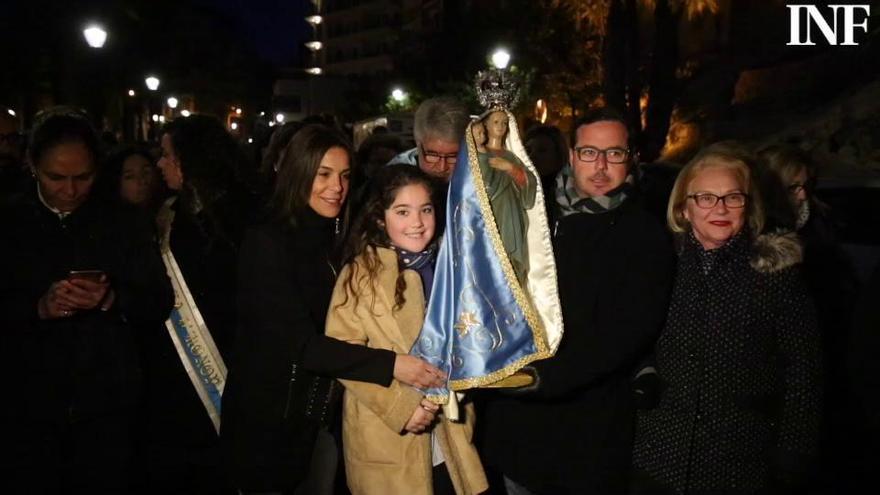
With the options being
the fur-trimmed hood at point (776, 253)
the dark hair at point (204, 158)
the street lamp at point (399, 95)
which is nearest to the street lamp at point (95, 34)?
the dark hair at point (204, 158)

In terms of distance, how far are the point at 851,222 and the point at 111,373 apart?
21.7 ft

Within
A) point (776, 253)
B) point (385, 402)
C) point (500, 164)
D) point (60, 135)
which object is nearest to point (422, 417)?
point (385, 402)

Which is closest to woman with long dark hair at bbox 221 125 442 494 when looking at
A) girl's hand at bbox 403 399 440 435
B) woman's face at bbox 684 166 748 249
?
girl's hand at bbox 403 399 440 435

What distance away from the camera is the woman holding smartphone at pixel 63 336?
332cm

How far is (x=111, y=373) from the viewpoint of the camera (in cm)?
345

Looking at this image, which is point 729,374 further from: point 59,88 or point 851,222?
point 59,88

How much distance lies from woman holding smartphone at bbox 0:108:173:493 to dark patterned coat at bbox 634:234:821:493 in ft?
7.68

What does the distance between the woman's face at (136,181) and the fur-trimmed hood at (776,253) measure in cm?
429

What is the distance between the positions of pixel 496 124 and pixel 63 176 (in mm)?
1875

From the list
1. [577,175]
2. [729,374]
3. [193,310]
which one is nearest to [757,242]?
[729,374]

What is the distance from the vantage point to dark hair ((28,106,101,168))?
3.42m

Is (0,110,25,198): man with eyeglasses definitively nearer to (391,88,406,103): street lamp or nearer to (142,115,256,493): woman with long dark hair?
(142,115,256,493): woman with long dark hair

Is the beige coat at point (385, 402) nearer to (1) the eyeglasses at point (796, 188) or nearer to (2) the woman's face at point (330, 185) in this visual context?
(2) the woman's face at point (330, 185)

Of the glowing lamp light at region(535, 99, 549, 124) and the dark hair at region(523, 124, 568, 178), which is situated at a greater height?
the glowing lamp light at region(535, 99, 549, 124)
